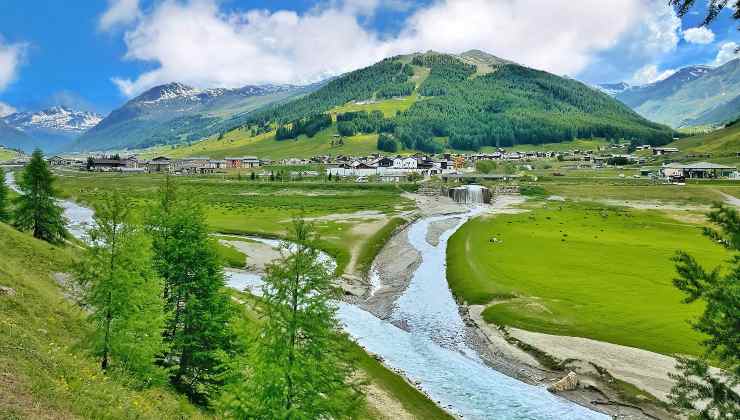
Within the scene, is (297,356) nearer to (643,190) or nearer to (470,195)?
(470,195)

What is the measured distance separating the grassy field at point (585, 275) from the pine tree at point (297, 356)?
A: 32.8 meters

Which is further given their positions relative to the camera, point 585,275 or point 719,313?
point 585,275

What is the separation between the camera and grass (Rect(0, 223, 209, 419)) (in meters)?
18.8

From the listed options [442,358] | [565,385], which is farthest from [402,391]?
[565,385]

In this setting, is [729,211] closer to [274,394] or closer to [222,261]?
[274,394]

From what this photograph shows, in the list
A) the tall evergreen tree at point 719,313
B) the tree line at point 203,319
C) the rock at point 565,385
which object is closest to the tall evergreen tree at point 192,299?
the tree line at point 203,319

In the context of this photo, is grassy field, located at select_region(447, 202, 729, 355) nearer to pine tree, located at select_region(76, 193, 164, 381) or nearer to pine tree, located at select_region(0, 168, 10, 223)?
pine tree, located at select_region(76, 193, 164, 381)

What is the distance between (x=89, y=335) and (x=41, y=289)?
1474 centimetres

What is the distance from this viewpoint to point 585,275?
69.8 meters

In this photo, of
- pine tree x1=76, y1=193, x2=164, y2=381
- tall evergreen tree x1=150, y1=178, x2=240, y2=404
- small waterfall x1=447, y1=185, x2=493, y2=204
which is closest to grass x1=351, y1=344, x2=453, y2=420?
tall evergreen tree x1=150, y1=178, x2=240, y2=404

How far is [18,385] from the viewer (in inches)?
753

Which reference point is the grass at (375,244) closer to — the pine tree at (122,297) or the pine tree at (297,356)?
the pine tree at (122,297)

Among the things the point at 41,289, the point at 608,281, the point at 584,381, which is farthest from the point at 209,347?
the point at 608,281

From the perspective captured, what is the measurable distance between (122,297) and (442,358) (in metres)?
29.4
